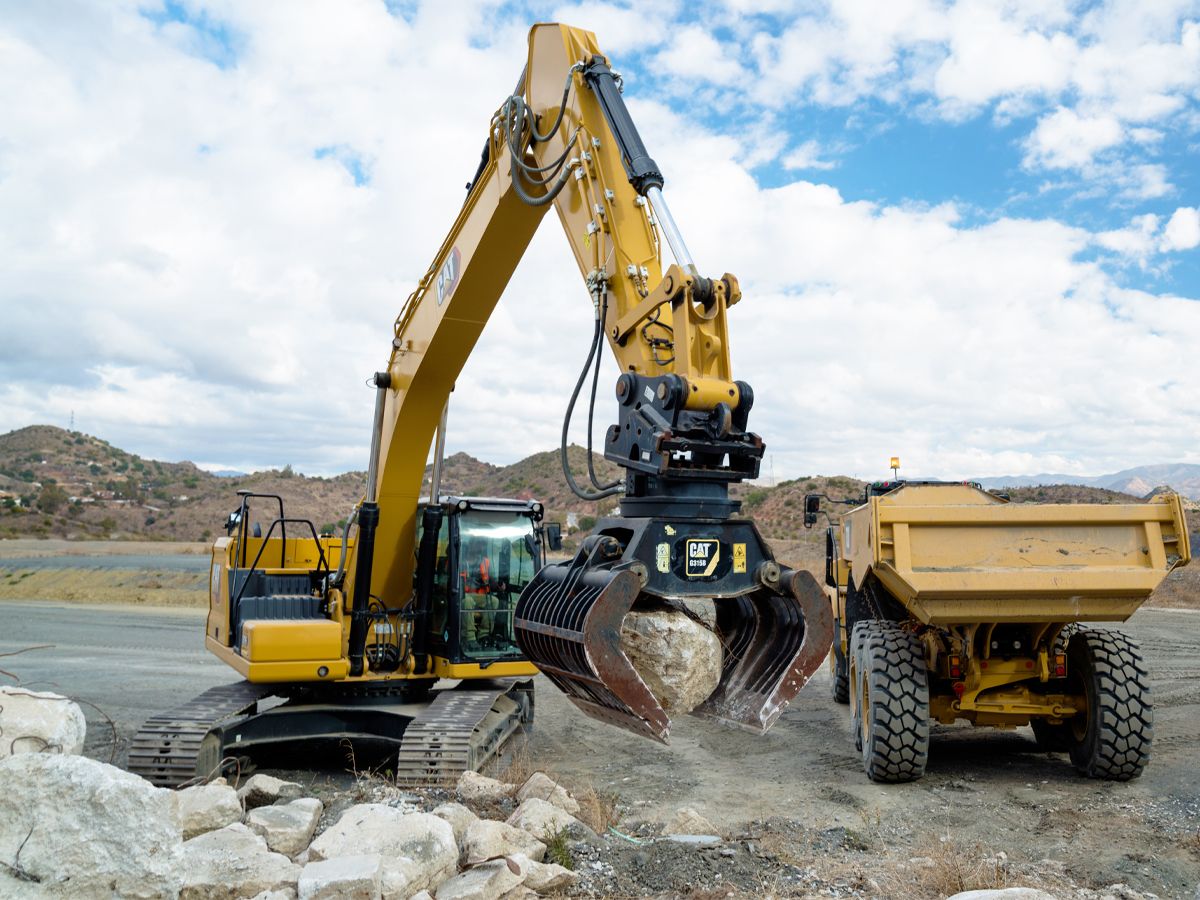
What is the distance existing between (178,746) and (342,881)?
368 cm

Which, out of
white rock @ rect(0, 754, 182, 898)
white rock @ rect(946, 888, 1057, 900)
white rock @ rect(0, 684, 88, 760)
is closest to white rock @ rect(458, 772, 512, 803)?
white rock @ rect(0, 684, 88, 760)

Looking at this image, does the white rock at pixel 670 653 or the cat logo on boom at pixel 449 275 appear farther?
the cat logo on boom at pixel 449 275

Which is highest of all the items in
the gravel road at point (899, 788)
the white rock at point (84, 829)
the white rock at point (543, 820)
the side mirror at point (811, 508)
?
the side mirror at point (811, 508)

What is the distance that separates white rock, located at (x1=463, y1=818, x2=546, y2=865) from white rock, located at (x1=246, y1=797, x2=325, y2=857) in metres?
0.92

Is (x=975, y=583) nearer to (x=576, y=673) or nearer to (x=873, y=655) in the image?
(x=873, y=655)

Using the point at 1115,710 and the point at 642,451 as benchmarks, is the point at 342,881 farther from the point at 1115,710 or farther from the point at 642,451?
the point at 1115,710

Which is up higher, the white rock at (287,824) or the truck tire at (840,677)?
the truck tire at (840,677)

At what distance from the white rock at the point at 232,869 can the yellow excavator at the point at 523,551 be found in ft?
5.50

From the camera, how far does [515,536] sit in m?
9.00

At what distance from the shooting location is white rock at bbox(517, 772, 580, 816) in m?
6.38

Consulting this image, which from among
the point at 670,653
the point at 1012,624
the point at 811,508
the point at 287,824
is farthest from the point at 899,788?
the point at 287,824

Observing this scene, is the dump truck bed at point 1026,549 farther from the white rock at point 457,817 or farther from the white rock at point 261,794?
the white rock at point 261,794

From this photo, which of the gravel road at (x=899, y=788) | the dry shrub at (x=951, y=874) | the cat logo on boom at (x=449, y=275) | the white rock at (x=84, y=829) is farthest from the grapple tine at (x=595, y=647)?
the cat logo on boom at (x=449, y=275)

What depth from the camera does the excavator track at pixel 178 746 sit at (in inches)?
288
